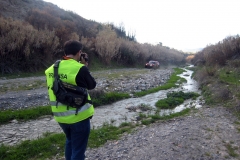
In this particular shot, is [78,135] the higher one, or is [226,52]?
[226,52]

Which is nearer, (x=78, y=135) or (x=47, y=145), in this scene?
(x=78, y=135)

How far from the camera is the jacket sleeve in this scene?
3.47 meters

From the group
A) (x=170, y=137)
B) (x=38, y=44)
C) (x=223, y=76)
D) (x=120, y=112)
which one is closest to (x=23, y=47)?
(x=38, y=44)

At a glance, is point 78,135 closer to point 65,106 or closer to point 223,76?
point 65,106

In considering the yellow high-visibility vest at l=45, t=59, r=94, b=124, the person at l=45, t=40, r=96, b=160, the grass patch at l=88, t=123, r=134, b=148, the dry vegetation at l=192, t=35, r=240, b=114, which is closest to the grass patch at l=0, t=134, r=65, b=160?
the grass patch at l=88, t=123, r=134, b=148

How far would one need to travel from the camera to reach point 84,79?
3555mm

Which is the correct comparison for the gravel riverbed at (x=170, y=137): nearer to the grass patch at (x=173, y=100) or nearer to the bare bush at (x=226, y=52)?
the grass patch at (x=173, y=100)

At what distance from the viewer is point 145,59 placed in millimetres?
45344

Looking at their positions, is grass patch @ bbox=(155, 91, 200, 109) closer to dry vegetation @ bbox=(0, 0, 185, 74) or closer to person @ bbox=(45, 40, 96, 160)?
person @ bbox=(45, 40, 96, 160)

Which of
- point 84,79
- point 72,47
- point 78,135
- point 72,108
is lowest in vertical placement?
point 78,135

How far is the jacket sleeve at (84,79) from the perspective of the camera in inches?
137

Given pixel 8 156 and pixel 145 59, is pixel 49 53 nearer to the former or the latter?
pixel 8 156

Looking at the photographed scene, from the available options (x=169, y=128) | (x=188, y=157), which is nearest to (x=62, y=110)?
(x=188, y=157)

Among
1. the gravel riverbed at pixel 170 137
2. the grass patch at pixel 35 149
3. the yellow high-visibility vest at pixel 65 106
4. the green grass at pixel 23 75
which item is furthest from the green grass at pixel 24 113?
the green grass at pixel 23 75
